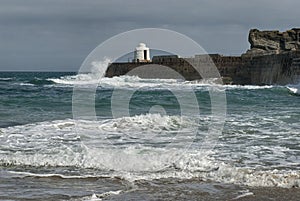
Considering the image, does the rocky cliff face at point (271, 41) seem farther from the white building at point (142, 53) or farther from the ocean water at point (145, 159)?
the ocean water at point (145, 159)

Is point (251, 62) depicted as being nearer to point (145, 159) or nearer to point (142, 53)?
point (142, 53)

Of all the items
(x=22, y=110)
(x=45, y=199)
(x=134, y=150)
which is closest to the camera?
(x=45, y=199)

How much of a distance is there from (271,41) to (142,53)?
45.6 ft

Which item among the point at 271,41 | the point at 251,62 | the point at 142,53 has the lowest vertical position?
the point at 251,62

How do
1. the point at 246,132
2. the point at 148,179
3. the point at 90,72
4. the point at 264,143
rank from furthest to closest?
1. the point at 90,72
2. the point at 246,132
3. the point at 264,143
4. the point at 148,179

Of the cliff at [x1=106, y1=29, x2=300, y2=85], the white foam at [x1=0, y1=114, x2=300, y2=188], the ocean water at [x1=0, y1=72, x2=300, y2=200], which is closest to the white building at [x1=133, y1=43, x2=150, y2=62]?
the cliff at [x1=106, y1=29, x2=300, y2=85]

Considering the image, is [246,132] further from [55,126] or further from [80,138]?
[55,126]

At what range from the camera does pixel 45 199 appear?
5004 millimetres

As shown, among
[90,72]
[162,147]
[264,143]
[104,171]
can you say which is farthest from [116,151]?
[90,72]

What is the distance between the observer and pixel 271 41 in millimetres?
41469

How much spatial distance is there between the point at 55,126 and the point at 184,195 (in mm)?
6047

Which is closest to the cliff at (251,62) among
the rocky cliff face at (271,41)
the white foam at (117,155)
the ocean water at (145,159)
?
the rocky cliff face at (271,41)

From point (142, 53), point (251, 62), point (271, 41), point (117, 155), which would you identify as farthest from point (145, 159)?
point (142, 53)

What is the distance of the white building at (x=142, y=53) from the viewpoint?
49.1m
